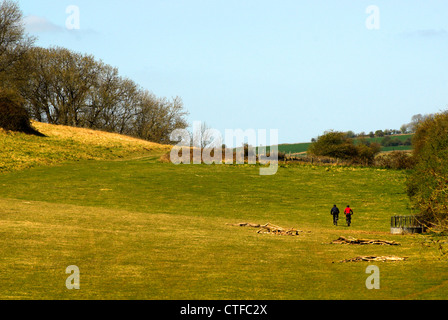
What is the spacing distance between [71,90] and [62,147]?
102 feet

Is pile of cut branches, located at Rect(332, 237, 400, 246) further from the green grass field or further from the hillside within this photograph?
the hillside

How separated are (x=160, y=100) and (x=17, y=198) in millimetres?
87814

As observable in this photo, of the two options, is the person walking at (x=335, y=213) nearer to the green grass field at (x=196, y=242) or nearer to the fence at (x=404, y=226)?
the green grass field at (x=196, y=242)

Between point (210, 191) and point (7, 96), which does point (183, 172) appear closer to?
point (210, 191)

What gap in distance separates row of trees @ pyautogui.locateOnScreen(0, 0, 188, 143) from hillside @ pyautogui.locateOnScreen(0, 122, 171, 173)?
37.2ft

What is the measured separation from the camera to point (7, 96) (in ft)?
281

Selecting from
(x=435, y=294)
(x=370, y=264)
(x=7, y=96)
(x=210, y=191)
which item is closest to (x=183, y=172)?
(x=210, y=191)


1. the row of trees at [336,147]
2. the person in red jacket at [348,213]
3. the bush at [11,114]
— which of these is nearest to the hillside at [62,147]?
the bush at [11,114]

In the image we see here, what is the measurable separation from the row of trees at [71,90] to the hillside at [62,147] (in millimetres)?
11338

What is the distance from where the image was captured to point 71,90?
11181 centimetres

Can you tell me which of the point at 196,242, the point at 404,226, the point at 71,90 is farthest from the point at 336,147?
the point at 196,242

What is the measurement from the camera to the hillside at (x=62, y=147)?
229 feet

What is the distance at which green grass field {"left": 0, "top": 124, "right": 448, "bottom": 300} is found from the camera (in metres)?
16.8

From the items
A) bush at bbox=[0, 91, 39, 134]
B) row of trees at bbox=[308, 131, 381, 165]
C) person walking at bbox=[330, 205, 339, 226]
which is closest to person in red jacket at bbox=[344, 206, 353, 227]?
person walking at bbox=[330, 205, 339, 226]
